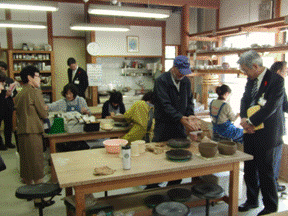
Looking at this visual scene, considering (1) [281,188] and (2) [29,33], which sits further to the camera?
(2) [29,33]

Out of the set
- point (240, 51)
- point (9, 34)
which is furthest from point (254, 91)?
point (9, 34)

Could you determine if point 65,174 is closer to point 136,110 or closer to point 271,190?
point 136,110

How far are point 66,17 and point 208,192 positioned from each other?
7.04 m

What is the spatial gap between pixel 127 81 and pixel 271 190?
20.6 ft

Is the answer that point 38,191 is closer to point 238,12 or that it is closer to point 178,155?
point 178,155

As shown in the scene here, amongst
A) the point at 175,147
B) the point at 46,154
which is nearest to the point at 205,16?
the point at 46,154

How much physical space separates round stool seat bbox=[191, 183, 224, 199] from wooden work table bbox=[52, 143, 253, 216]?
200 millimetres

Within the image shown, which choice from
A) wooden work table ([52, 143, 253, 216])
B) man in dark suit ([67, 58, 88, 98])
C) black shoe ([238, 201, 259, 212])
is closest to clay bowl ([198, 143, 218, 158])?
wooden work table ([52, 143, 253, 216])

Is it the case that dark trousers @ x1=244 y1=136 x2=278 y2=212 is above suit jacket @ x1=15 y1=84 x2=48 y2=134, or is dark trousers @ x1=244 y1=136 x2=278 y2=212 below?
below

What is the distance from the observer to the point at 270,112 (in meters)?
2.73

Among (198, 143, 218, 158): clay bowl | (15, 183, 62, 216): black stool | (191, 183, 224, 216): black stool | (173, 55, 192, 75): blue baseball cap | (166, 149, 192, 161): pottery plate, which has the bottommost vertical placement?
(191, 183, 224, 216): black stool

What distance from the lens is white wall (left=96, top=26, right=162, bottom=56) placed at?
7578 mm

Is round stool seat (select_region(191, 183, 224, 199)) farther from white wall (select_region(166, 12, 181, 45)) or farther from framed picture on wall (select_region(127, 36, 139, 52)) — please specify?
white wall (select_region(166, 12, 181, 45))

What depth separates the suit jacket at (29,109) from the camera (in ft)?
10.8
